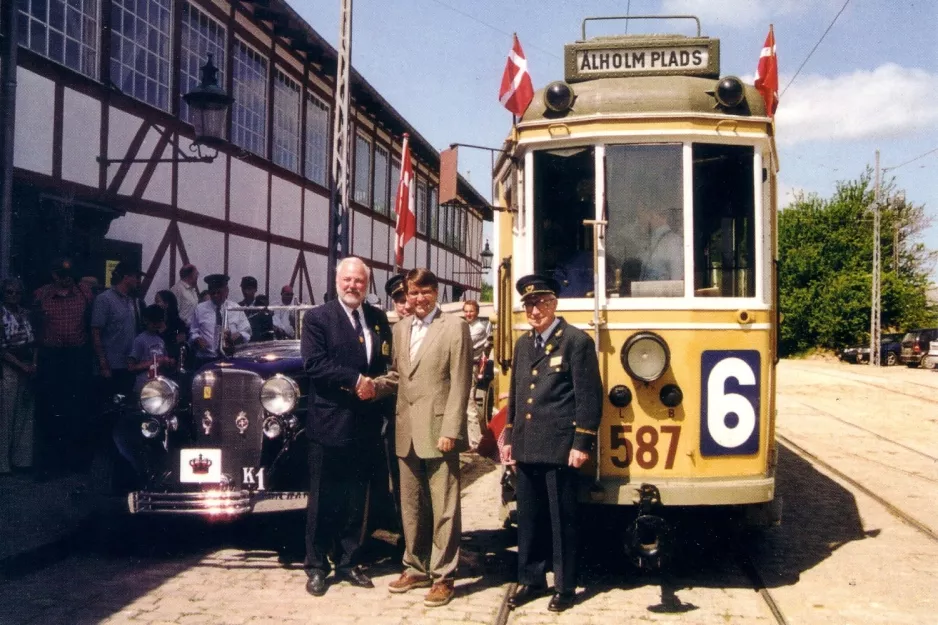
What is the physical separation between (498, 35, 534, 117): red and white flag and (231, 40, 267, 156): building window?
9734 millimetres

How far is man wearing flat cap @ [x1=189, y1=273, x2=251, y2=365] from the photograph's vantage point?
770 centimetres

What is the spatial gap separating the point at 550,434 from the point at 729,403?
3.75 ft

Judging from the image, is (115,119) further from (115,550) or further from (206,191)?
(115,550)

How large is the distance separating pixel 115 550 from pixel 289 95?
1341 centimetres

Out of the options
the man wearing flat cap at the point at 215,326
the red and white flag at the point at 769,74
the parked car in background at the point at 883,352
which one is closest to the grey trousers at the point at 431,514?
the man wearing flat cap at the point at 215,326

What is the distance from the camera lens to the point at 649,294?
569cm

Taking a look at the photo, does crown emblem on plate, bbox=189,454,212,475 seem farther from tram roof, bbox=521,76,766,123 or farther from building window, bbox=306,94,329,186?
building window, bbox=306,94,329,186

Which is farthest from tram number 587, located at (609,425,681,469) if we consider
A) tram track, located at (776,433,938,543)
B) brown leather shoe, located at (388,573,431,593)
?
tram track, located at (776,433,938,543)

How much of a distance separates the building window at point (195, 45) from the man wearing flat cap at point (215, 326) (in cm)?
584

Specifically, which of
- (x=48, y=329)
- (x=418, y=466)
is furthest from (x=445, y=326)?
(x=48, y=329)

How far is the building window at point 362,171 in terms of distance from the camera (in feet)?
76.2

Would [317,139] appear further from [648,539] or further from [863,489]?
[648,539]

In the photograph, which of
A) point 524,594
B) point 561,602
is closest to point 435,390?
point 524,594

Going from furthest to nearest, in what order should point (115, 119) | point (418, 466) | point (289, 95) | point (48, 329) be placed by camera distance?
point (289, 95) < point (115, 119) < point (48, 329) < point (418, 466)
